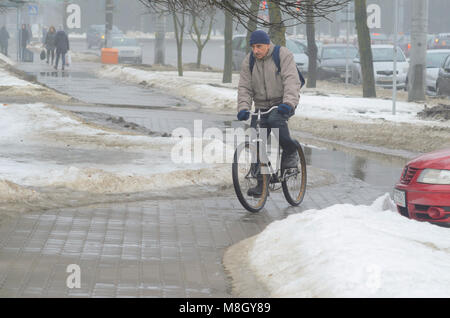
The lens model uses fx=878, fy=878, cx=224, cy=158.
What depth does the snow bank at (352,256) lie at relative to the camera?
499 centimetres

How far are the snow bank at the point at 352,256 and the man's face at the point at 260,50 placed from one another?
75.8 inches

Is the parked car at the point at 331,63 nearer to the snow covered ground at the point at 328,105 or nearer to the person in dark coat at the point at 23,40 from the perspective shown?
the snow covered ground at the point at 328,105

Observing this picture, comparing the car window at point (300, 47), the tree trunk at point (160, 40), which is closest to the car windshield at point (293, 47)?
the car window at point (300, 47)

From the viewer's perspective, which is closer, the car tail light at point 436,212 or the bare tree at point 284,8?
the car tail light at point 436,212

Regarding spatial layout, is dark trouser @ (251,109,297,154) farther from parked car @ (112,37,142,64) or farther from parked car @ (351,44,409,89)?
parked car @ (112,37,142,64)

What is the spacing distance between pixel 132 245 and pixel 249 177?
79.7 inches

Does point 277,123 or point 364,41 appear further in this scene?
point 364,41

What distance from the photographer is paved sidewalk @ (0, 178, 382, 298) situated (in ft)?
18.6

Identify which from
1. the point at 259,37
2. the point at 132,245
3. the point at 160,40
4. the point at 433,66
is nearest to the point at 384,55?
the point at 433,66

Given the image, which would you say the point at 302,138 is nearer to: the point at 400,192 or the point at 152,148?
the point at 152,148

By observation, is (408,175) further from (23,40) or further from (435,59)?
(23,40)

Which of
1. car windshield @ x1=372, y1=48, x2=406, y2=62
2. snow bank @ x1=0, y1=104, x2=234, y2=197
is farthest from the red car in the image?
car windshield @ x1=372, y1=48, x2=406, y2=62

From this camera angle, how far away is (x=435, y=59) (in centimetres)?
2805
